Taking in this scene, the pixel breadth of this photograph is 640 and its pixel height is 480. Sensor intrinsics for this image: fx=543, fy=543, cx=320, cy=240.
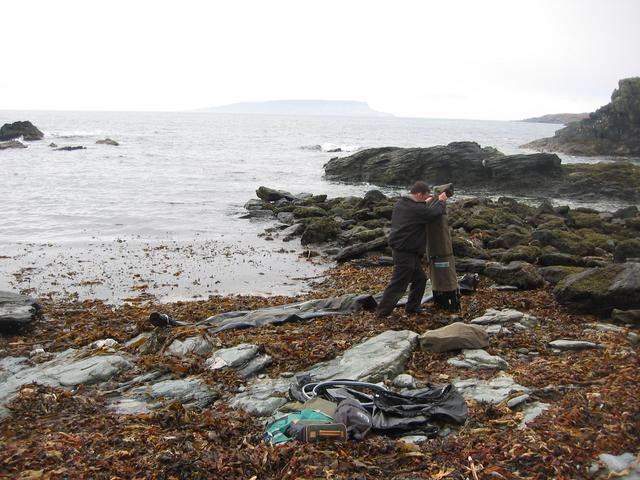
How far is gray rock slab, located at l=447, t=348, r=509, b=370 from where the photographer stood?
623 cm

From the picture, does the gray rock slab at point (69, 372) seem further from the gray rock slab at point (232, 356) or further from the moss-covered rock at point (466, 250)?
the moss-covered rock at point (466, 250)

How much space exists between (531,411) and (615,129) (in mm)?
65248

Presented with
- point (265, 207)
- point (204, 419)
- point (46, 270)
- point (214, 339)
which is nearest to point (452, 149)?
point (265, 207)

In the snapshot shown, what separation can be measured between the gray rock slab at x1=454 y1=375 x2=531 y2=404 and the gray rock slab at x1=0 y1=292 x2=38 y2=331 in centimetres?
724

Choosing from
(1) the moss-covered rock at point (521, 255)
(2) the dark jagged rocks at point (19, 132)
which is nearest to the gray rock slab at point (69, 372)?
(1) the moss-covered rock at point (521, 255)

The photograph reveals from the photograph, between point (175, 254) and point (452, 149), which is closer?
point (175, 254)

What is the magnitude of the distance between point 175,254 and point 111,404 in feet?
32.6

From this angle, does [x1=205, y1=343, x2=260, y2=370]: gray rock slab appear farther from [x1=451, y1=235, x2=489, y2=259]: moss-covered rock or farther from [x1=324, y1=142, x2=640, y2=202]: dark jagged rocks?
[x1=324, y1=142, x2=640, y2=202]: dark jagged rocks

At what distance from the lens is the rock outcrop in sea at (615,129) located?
58562 mm

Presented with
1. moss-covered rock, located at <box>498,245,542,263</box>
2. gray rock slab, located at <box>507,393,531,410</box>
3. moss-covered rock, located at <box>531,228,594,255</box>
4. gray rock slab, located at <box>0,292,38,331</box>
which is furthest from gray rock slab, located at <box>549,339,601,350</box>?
gray rock slab, located at <box>0,292,38,331</box>

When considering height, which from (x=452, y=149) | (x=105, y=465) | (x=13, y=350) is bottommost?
(x=13, y=350)

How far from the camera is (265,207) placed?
2386 centimetres

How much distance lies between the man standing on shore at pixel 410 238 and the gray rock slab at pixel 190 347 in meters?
2.66

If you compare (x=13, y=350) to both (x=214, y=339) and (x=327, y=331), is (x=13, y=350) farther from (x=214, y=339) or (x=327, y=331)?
(x=327, y=331)
